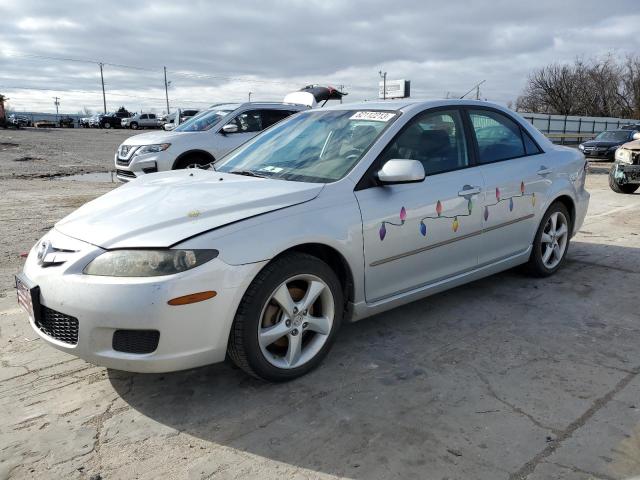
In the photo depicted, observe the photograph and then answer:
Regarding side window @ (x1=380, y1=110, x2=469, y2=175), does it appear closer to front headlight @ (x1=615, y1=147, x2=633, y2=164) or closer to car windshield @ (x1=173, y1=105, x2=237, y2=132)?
car windshield @ (x1=173, y1=105, x2=237, y2=132)

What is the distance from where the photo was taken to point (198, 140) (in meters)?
9.32

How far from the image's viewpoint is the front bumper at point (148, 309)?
2594 millimetres

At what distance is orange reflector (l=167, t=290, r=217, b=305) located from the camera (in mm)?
2607

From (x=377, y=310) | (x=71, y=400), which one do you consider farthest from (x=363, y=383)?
(x=71, y=400)

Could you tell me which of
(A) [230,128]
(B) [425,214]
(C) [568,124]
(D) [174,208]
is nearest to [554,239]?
(B) [425,214]

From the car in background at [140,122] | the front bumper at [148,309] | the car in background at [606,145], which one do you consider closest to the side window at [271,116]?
the front bumper at [148,309]

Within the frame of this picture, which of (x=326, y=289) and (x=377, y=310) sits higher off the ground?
(x=326, y=289)

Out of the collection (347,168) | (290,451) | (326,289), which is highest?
(347,168)

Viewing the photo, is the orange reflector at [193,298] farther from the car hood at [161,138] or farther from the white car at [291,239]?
the car hood at [161,138]

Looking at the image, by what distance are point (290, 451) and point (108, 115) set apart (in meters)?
60.7

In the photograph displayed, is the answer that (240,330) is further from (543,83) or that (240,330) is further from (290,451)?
(543,83)

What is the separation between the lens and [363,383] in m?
3.13

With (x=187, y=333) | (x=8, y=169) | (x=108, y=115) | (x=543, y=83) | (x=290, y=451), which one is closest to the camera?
(x=290, y=451)

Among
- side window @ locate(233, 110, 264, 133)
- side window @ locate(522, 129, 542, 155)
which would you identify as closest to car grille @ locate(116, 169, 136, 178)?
side window @ locate(233, 110, 264, 133)
